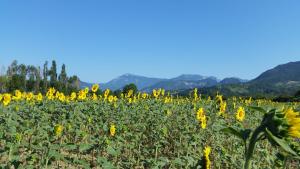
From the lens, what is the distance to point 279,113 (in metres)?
→ 1.74

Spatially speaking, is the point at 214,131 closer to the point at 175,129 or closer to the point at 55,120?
the point at 175,129

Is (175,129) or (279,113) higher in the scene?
(279,113)

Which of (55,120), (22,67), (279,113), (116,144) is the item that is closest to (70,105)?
(55,120)

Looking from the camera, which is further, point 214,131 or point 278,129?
point 214,131

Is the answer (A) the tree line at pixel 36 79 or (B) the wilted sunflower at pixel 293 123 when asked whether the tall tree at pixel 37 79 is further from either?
(B) the wilted sunflower at pixel 293 123

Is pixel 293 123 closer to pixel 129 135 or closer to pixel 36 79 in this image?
pixel 129 135

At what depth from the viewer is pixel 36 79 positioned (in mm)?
73500

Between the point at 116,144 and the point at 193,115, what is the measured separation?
11.8 ft

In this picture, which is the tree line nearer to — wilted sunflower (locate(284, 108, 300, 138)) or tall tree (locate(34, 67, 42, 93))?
tall tree (locate(34, 67, 42, 93))

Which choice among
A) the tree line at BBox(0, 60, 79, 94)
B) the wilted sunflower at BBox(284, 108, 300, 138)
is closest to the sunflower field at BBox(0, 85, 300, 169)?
the wilted sunflower at BBox(284, 108, 300, 138)

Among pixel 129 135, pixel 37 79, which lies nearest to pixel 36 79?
pixel 37 79

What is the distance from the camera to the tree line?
6189 centimetres

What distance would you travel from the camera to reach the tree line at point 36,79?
61888mm

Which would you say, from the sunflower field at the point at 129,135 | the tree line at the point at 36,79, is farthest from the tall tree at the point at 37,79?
the sunflower field at the point at 129,135
